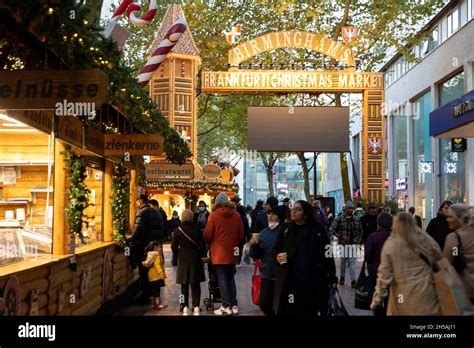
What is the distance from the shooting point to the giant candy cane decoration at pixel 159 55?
1344 cm

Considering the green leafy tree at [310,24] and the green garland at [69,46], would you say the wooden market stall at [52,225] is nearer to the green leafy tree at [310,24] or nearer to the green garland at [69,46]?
the green garland at [69,46]

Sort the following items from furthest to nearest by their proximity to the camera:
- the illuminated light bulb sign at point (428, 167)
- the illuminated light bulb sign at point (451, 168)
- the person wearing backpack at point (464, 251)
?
the illuminated light bulb sign at point (428, 167)
the illuminated light bulb sign at point (451, 168)
the person wearing backpack at point (464, 251)

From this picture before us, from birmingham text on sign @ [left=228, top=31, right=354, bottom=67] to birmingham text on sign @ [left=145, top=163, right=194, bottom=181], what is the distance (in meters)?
3.98

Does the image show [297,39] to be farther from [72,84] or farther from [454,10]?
[72,84]

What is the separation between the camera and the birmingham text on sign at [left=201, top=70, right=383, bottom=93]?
2395 cm

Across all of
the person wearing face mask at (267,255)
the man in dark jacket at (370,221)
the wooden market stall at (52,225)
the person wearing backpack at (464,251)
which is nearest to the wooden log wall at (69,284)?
the wooden market stall at (52,225)

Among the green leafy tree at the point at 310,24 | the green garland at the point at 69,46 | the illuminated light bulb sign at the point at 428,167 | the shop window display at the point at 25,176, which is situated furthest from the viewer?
the illuminated light bulb sign at the point at 428,167

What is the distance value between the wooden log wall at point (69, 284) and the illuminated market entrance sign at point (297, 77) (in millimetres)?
11465

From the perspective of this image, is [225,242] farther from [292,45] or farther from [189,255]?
[292,45]

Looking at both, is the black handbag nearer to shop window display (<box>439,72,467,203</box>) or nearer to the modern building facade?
the modern building facade

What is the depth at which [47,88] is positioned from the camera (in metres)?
7.09

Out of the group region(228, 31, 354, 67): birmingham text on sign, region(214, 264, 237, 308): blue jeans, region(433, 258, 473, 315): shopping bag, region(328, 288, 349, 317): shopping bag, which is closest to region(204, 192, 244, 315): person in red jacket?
region(214, 264, 237, 308): blue jeans

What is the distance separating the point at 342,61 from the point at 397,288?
18328 mm

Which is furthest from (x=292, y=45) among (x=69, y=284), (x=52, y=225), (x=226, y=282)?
(x=69, y=284)
